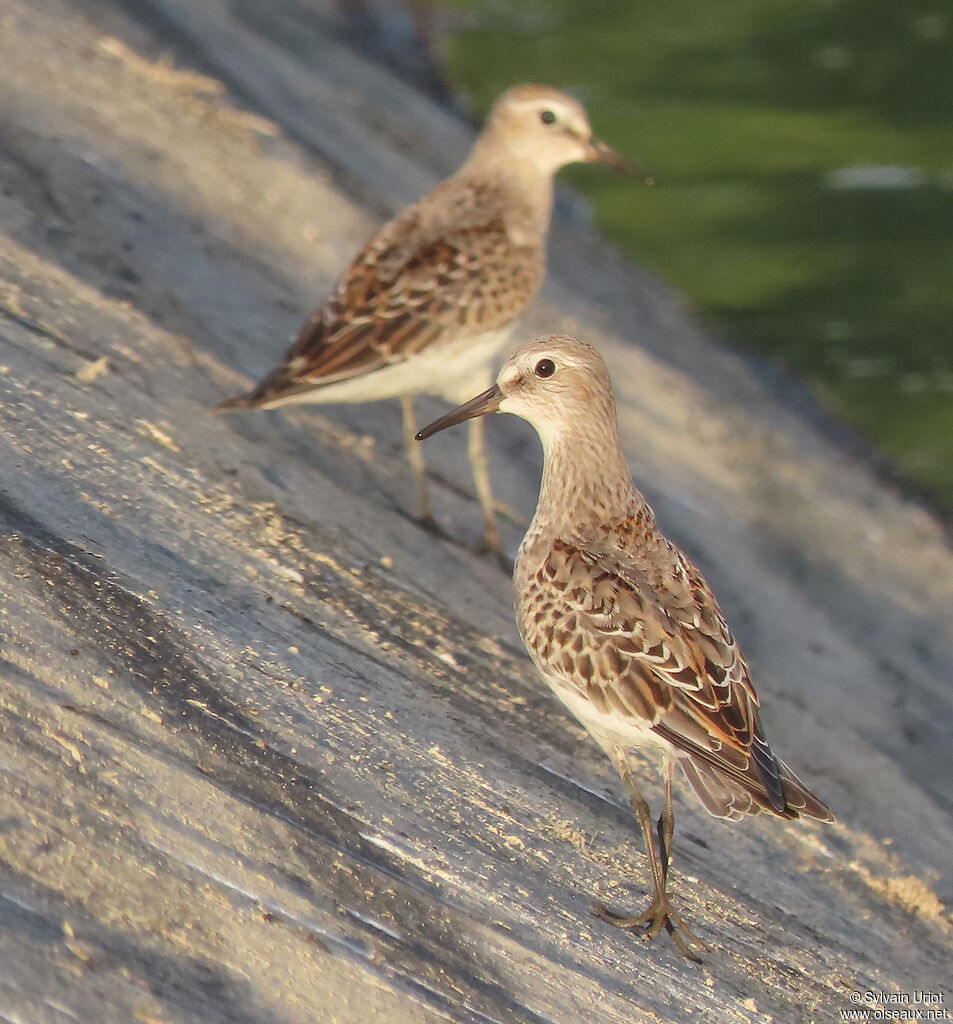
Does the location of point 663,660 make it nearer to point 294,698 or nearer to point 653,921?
point 653,921

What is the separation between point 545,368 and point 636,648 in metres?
1.42

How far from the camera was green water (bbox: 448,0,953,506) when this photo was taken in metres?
15.7

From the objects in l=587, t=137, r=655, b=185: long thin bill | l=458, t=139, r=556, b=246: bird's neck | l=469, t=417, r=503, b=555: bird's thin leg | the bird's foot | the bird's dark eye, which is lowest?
the bird's foot

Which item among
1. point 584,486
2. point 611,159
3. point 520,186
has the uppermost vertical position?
point 611,159

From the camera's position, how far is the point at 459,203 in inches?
371

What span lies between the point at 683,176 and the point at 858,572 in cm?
701

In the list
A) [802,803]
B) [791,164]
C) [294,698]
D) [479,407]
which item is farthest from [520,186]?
[791,164]

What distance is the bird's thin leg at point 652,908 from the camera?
6.15 meters

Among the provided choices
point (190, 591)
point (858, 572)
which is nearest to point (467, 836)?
point (190, 591)

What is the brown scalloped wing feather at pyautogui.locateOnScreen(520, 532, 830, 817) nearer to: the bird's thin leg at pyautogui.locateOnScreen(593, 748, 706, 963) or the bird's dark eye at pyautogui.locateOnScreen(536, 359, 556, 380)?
the bird's thin leg at pyautogui.locateOnScreen(593, 748, 706, 963)

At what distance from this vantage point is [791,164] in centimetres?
1825

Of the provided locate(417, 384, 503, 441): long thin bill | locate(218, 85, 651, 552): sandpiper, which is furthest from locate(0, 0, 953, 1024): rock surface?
locate(417, 384, 503, 441): long thin bill

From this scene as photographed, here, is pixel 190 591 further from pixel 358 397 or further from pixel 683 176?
pixel 683 176

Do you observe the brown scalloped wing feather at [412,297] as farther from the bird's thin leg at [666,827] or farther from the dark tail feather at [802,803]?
the dark tail feather at [802,803]
